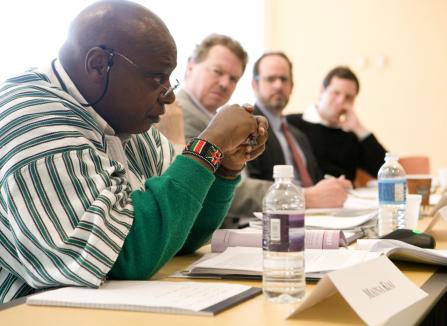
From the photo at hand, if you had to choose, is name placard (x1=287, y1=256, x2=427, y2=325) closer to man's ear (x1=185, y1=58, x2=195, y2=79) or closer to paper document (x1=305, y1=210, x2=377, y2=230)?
paper document (x1=305, y1=210, x2=377, y2=230)

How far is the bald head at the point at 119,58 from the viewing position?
1373 millimetres

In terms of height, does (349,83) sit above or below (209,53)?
below

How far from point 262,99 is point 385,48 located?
7.69ft

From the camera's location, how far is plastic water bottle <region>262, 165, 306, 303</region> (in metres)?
1.03

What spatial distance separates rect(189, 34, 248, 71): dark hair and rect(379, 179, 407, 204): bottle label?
4.80ft

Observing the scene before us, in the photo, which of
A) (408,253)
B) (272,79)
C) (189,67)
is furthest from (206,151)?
(272,79)

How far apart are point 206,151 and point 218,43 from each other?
1.91 metres

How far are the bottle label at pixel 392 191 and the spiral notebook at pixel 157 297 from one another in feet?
2.72

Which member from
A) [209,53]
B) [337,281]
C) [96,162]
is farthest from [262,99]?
[337,281]

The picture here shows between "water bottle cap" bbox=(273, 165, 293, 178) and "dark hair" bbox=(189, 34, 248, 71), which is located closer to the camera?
"water bottle cap" bbox=(273, 165, 293, 178)

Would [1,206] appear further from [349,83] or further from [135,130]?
[349,83]

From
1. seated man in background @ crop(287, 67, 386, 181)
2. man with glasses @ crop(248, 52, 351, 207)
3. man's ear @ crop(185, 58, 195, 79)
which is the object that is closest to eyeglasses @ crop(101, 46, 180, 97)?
man's ear @ crop(185, 58, 195, 79)

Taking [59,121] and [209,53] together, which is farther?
[209,53]

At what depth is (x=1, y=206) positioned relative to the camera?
124 cm
